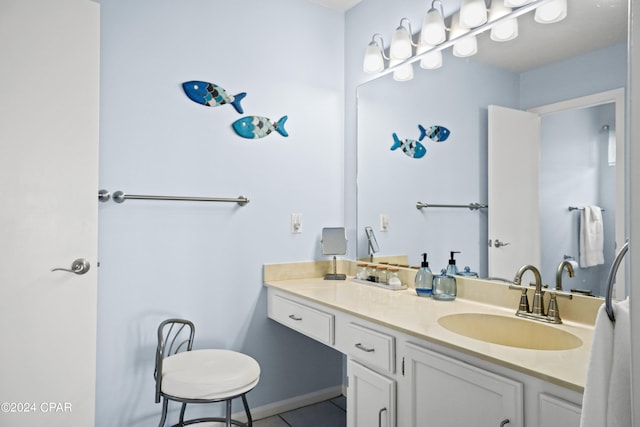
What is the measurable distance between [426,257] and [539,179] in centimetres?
69

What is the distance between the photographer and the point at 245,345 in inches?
91.7

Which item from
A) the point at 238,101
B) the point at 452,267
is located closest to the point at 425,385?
the point at 452,267

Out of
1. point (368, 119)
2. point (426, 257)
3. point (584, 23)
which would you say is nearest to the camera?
point (584, 23)

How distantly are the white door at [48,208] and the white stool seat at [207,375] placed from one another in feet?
1.16

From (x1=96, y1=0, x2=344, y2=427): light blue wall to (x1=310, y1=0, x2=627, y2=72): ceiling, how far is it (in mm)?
1110

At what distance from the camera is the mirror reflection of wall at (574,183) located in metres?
1.41

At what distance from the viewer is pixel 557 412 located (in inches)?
38.7

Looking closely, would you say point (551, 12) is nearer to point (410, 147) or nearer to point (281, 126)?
point (410, 147)

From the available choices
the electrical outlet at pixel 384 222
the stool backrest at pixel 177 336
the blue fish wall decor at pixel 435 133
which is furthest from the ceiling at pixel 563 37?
the stool backrest at pixel 177 336

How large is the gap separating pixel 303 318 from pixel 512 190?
1.11 meters

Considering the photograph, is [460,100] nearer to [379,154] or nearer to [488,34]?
[488,34]

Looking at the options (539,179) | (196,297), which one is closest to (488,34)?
(539,179)

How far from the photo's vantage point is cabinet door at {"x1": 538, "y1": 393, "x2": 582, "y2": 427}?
3.11 feet

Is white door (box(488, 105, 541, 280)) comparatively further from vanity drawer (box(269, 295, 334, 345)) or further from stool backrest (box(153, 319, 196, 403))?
stool backrest (box(153, 319, 196, 403))
